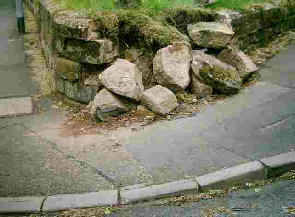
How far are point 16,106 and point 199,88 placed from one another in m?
2.57

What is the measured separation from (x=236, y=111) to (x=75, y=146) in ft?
6.84

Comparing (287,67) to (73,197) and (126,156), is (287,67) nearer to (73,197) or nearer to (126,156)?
(126,156)

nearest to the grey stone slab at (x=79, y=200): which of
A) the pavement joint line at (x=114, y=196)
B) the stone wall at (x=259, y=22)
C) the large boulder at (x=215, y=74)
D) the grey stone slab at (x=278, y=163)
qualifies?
the pavement joint line at (x=114, y=196)

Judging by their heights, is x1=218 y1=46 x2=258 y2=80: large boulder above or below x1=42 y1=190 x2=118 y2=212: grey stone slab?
above

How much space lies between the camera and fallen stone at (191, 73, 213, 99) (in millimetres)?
6562

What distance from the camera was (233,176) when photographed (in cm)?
484

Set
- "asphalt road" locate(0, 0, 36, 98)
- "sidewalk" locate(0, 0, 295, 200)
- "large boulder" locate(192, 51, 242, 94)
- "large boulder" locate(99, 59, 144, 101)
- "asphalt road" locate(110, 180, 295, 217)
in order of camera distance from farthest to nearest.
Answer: "asphalt road" locate(0, 0, 36, 98) < "large boulder" locate(192, 51, 242, 94) < "large boulder" locate(99, 59, 144, 101) < "sidewalk" locate(0, 0, 295, 200) < "asphalt road" locate(110, 180, 295, 217)

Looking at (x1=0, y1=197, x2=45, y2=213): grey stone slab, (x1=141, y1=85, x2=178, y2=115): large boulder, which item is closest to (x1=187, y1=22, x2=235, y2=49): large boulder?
(x1=141, y1=85, x2=178, y2=115): large boulder

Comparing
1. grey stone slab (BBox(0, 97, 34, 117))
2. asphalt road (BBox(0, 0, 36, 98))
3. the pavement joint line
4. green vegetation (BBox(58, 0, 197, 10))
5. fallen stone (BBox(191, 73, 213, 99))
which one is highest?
green vegetation (BBox(58, 0, 197, 10))

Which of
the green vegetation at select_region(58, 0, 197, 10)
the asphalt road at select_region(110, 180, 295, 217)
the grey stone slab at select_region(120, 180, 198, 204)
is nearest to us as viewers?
the asphalt road at select_region(110, 180, 295, 217)

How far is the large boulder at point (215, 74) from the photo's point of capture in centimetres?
656

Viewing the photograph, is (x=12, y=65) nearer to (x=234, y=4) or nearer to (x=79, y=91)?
(x=79, y=91)

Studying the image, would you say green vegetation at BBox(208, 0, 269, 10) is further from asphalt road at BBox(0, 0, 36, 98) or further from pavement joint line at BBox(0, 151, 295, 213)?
pavement joint line at BBox(0, 151, 295, 213)

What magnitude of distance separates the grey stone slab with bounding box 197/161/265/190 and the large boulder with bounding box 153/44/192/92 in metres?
1.82
